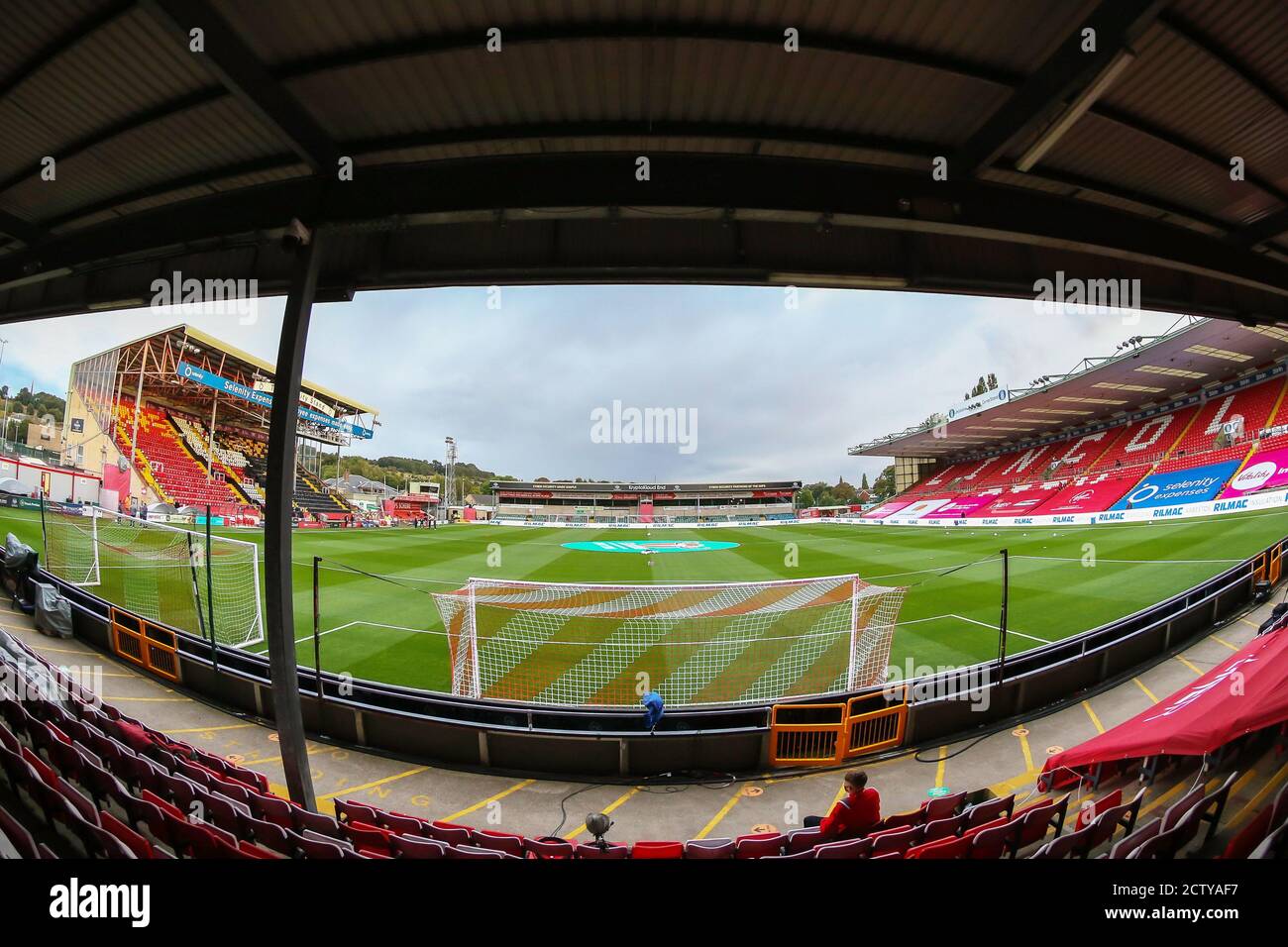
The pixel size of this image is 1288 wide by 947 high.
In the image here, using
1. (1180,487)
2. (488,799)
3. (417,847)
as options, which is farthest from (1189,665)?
(1180,487)

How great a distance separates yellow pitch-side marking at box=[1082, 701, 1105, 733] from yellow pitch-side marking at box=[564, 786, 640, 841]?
607cm

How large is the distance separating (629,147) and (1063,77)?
2.83 meters

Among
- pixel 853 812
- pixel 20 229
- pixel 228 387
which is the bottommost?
pixel 853 812

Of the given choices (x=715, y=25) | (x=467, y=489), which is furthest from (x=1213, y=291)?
(x=467, y=489)

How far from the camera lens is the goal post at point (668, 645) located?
297 inches

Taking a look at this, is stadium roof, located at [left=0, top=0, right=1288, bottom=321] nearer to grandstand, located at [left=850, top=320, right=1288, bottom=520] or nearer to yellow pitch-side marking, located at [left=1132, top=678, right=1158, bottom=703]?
yellow pitch-side marking, located at [left=1132, top=678, right=1158, bottom=703]

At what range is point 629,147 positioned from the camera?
357 cm

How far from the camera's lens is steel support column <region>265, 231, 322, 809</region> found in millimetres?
3979

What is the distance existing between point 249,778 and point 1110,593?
18.3m

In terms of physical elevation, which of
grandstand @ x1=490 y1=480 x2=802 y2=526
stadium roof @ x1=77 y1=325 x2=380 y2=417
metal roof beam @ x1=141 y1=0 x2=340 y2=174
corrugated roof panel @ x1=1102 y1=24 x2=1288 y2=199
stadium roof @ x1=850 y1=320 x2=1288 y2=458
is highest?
stadium roof @ x1=77 y1=325 x2=380 y2=417

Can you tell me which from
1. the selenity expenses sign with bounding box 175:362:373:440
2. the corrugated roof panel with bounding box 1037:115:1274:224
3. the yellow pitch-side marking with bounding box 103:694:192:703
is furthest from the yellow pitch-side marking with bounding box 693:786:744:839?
the selenity expenses sign with bounding box 175:362:373:440

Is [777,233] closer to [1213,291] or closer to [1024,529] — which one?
[1213,291]

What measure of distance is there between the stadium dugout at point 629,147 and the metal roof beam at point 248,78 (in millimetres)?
17

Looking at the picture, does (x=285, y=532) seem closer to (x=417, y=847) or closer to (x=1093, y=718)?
(x=417, y=847)
